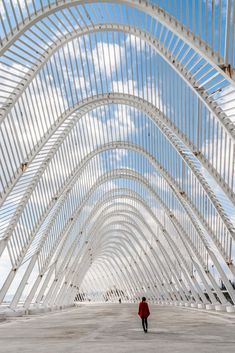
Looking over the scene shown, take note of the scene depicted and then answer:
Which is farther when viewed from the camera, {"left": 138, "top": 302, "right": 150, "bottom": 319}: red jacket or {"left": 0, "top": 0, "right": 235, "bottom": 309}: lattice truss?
{"left": 0, "top": 0, "right": 235, "bottom": 309}: lattice truss

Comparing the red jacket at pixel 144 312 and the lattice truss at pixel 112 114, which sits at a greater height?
the lattice truss at pixel 112 114

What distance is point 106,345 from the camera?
10906 mm

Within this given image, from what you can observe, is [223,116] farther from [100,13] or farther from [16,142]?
[16,142]

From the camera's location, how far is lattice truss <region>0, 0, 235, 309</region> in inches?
725

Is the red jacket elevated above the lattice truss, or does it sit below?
below

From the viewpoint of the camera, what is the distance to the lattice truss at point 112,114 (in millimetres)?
18422

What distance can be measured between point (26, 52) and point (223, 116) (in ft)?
28.7

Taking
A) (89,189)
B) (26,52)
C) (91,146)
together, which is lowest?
(26,52)

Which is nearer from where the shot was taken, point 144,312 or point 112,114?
point 144,312

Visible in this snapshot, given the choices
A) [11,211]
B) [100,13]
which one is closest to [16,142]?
[11,211]

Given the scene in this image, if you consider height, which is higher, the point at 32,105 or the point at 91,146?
the point at 91,146

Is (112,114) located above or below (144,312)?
above

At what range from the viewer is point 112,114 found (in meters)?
34.9

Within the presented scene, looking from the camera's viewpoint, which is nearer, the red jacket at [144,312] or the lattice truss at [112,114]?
the red jacket at [144,312]
